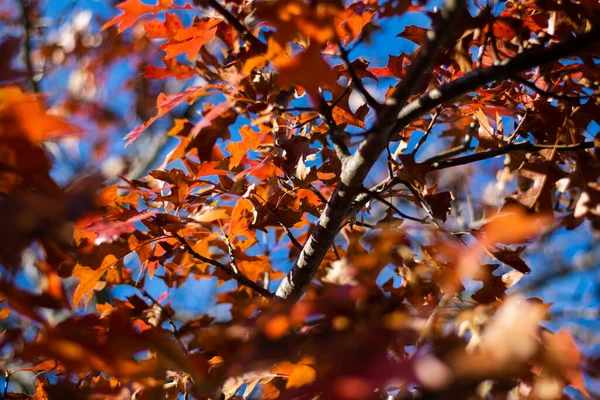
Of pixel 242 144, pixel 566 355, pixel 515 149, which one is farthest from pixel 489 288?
pixel 242 144

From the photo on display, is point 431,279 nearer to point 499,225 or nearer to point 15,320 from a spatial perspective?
point 499,225

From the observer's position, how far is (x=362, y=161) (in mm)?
651

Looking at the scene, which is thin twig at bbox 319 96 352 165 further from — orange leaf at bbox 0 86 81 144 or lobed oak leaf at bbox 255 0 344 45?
orange leaf at bbox 0 86 81 144

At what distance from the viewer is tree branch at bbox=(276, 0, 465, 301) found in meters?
0.55

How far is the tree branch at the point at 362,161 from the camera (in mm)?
551

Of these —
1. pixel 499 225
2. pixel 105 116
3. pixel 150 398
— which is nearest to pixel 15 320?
pixel 105 116

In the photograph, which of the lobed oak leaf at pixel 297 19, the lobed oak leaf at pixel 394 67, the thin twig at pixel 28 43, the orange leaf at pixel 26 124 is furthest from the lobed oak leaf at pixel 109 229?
the thin twig at pixel 28 43

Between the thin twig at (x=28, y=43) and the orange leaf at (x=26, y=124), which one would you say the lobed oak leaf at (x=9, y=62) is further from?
the thin twig at (x=28, y=43)

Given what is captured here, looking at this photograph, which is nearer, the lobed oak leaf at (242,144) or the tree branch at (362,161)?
the tree branch at (362,161)

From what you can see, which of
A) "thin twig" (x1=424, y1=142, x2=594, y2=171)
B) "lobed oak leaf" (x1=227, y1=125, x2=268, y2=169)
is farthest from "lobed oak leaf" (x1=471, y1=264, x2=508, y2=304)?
"lobed oak leaf" (x1=227, y1=125, x2=268, y2=169)

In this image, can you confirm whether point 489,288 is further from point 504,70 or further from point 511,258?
point 504,70

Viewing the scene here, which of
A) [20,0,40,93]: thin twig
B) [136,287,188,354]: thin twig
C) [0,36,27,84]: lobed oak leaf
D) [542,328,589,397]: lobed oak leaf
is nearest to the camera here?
[542,328,589,397]: lobed oak leaf

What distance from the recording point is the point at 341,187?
0.70 m

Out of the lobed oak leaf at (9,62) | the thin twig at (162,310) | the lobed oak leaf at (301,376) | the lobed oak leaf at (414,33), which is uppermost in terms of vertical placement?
the lobed oak leaf at (414,33)
